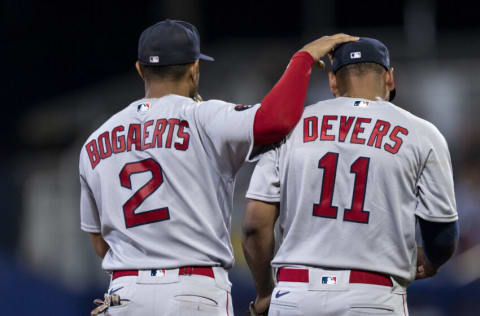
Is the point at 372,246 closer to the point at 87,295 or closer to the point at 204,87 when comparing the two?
the point at 87,295

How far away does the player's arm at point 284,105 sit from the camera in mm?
3254

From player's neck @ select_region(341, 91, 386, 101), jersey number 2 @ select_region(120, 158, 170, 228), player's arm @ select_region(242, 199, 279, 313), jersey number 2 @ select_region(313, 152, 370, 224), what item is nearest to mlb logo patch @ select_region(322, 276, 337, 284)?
jersey number 2 @ select_region(313, 152, 370, 224)

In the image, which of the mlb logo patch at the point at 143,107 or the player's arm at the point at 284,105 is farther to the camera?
the mlb logo patch at the point at 143,107

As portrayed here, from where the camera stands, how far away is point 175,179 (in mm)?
3340

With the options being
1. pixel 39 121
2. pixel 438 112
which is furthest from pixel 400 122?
pixel 39 121

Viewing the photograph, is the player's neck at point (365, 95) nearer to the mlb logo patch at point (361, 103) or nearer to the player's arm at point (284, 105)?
the mlb logo patch at point (361, 103)

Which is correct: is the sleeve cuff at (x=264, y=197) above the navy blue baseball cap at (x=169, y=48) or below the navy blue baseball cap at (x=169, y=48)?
below

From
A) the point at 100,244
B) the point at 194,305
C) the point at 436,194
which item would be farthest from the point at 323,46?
the point at 100,244

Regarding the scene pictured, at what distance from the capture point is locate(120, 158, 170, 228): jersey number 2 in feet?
11.0

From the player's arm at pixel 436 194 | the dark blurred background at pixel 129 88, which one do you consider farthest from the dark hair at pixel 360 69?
the dark blurred background at pixel 129 88

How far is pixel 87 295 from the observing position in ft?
22.2

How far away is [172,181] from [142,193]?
15 cm

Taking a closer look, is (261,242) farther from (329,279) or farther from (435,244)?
(435,244)

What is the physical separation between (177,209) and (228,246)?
0.29m
